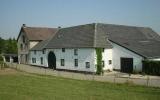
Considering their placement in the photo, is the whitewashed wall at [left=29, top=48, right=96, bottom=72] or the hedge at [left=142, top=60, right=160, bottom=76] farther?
the whitewashed wall at [left=29, top=48, right=96, bottom=72]

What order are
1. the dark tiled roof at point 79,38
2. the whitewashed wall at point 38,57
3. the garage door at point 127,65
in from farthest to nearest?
1. the whitewashed wall at point 38,57
2. the dark tiled roof at point 79,38
3. the garage door at point 127,65

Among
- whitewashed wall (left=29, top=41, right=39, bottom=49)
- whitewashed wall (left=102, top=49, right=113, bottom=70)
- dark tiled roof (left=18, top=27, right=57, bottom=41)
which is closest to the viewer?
whitewashed wall (left=102, top=49, right=113, bottom=70)

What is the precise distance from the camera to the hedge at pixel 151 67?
38.4 meters

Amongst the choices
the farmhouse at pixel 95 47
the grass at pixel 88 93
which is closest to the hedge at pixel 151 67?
the farmhouse at pixel 95 47

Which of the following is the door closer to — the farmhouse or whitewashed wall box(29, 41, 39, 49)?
the farmhouse

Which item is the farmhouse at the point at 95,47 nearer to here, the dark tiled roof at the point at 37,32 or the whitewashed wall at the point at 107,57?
the whitewashed wall at the point at 107,57

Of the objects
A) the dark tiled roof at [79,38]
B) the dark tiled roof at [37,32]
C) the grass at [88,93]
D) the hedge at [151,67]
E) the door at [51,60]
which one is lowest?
the grass at [88,93]

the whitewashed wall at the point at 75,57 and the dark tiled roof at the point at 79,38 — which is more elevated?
the dark tiled roof at the point at 79,38

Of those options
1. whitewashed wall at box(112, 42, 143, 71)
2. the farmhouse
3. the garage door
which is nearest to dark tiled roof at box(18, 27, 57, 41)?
the farmhouse

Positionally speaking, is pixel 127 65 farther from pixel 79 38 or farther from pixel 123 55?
pixel 79 38

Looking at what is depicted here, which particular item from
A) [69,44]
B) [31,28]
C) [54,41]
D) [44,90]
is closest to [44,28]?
[31,28]

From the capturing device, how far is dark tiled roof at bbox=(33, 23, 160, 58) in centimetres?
4325

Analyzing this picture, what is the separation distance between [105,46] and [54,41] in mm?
12974

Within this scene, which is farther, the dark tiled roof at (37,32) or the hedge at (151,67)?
the dark tiled roof at (37,32)
